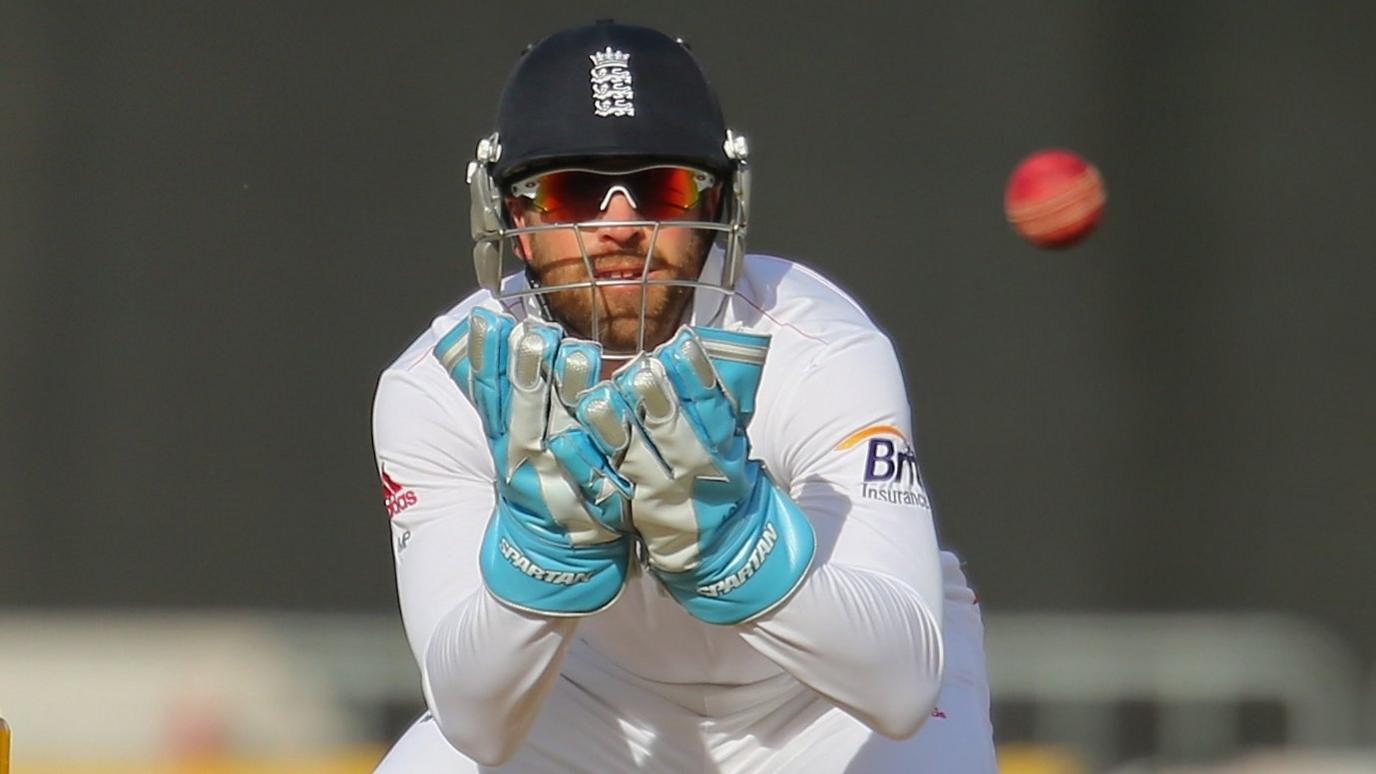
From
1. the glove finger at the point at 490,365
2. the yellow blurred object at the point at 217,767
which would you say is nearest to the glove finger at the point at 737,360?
the glove finger at the point at 490,365

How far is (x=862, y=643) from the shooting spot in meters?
2.74

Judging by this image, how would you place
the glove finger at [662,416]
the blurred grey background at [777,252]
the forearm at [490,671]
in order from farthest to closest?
the blurred grey background at [777,252] < the forearm at [490,671] < the glove finger at [662,416]

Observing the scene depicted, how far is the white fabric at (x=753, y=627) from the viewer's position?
278cm

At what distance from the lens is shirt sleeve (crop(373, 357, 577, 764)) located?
2773 mm

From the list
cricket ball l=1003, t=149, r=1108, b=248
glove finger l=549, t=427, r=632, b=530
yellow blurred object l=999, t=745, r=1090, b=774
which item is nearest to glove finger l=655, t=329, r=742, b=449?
glove finger l=549, t=427, r=632, b=530

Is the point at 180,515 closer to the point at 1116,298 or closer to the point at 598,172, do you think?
the point at 1116,298

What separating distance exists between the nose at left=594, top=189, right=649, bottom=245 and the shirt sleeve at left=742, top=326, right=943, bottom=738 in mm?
Answer: 313

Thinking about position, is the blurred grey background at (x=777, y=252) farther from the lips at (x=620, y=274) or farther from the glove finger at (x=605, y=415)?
the glove finger at (x=605, y=415)

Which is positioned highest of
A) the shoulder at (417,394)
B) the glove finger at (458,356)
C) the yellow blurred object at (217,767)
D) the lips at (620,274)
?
the glove finger at (458,356)

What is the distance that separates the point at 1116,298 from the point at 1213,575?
955 millimetres

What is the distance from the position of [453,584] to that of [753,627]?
503 mm

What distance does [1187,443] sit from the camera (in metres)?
7.55

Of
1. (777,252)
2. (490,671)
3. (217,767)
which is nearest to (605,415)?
(490,671)

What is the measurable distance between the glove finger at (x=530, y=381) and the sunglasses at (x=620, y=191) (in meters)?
0.59
